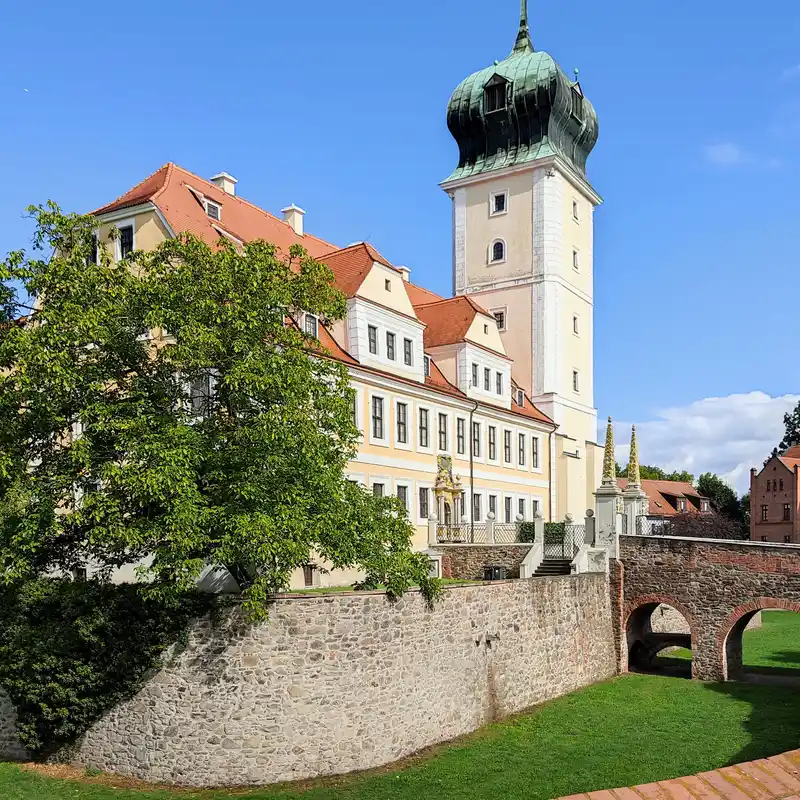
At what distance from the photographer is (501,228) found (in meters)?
44.6

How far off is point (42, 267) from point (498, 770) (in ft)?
42.8

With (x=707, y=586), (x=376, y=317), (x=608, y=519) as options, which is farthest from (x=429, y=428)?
(x=707, y=586)

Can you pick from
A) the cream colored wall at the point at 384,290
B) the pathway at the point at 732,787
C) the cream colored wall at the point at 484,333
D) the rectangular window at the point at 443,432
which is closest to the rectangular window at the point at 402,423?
the rectangular window at the point at 443,432

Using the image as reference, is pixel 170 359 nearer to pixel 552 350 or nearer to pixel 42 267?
pixel 42 267

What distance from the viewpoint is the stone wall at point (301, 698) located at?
1719 centimetres

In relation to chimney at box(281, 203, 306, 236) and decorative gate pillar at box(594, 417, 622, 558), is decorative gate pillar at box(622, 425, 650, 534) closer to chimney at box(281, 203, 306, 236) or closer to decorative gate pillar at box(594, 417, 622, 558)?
decorative gate pillar at box(594, 417, 622, 558)

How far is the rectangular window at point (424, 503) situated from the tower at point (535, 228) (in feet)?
37.2

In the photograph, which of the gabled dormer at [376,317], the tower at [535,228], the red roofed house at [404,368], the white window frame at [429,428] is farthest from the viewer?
the tower at [535,228]

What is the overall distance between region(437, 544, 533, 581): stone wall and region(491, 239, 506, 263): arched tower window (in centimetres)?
1820

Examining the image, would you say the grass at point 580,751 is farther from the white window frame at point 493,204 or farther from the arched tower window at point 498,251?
the white window frame at point 493,204

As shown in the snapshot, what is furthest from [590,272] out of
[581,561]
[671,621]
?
[581,561]

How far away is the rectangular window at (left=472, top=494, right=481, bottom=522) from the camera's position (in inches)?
1430

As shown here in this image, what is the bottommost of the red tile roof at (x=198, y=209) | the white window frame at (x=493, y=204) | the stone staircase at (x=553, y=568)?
the stone staircase at (x=553, y=568)

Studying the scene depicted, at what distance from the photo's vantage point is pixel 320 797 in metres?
16.4
